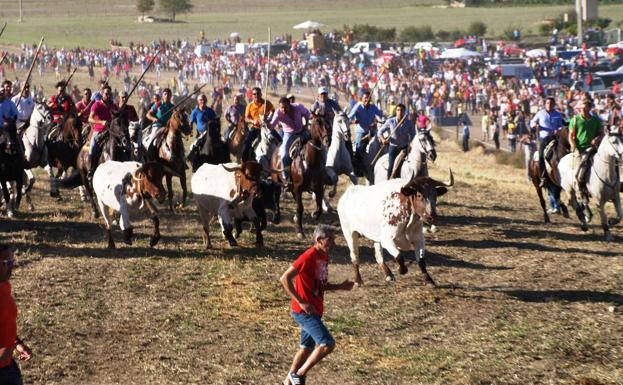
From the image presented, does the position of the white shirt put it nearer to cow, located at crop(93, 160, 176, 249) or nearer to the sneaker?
cow, located at crop(93, 160, 176, 249)

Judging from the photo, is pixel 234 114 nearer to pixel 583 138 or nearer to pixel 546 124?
pixel 546 124

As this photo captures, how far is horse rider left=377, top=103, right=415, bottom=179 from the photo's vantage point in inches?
837

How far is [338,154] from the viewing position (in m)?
21.1

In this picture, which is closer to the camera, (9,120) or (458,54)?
(9,120)

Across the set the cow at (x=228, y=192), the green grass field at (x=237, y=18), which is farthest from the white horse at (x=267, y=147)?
the green grass field at (x=237, y=18)

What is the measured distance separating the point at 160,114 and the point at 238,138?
1.88 meters

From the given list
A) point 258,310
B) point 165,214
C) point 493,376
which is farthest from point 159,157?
point 493,376

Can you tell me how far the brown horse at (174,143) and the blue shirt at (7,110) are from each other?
304 cm

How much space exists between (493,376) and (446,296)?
3574mm

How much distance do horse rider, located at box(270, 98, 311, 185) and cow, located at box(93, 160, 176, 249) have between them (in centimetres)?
348

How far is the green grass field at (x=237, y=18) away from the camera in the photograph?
378 ft

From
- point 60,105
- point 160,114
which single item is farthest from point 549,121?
point 60,105

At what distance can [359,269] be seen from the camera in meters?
17.2

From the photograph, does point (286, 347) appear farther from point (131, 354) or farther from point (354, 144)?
point (354, 144)
